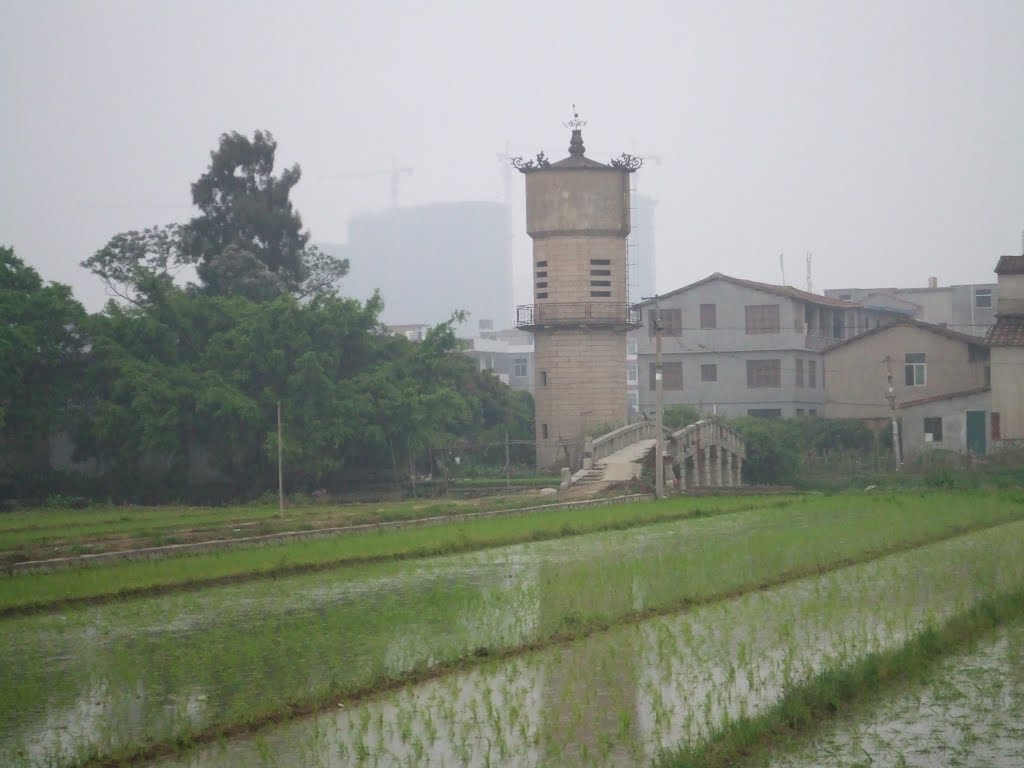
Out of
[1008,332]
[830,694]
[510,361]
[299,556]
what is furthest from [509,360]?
[830,694]

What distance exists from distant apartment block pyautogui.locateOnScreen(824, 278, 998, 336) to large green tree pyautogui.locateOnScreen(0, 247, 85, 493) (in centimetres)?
4357

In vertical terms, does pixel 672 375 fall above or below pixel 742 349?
below

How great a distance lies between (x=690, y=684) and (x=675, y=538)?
15852mm

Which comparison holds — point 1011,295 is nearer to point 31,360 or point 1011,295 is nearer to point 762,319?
point 762,319

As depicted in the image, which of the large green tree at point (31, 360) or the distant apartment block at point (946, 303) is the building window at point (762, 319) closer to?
the distant apartment block at point (946, 303)

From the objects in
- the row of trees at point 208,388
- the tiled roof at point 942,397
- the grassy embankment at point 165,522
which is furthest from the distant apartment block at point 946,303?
the grassy embankment at point 165,522

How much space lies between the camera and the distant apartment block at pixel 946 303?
7594cm

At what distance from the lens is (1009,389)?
4894 centimetres

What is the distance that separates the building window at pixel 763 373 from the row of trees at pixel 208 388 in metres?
16.1

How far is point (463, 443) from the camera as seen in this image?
53406 millimetres

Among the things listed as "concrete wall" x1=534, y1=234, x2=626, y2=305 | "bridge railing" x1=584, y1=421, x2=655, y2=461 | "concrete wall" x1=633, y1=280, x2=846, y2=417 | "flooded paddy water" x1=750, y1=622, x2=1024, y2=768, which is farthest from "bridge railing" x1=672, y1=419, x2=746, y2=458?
"flooded paddy water" x1=750, y1=622, x2=1024, y2=768

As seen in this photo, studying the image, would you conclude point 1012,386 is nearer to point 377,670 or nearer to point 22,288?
point 22,288

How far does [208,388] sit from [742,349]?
2656cm

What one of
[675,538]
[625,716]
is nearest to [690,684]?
[625,716]
